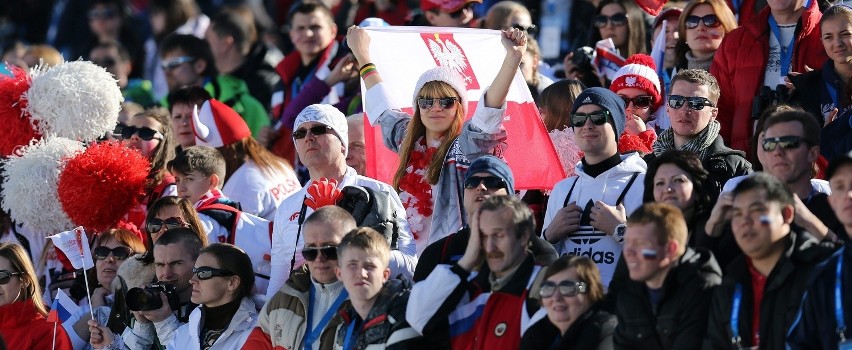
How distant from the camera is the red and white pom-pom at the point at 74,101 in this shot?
371 inches

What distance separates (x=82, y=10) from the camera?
1659 cm

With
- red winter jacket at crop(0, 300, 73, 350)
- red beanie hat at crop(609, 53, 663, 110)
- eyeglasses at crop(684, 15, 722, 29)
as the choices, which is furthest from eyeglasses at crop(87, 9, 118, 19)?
red beanie hat at crop(609, 53, 663, 110)

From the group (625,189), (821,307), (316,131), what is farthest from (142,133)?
(821,307)

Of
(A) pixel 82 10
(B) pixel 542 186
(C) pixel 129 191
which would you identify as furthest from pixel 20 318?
(A) pixel 82 10

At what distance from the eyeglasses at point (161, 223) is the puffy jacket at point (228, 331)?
32.2 inches

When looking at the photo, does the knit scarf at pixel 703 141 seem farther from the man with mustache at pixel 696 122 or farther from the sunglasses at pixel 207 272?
the sunglasses at pixel 207 272

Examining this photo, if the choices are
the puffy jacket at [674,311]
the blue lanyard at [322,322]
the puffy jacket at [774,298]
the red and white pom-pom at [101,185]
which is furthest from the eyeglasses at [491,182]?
the red and white pom-pom at [101,185]

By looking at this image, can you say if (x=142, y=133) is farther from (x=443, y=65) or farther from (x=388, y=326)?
(x=388, y=326)

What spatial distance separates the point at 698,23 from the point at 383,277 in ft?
11.0

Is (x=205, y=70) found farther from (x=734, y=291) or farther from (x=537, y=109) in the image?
(x=734, y=291)

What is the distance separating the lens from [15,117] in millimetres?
9531

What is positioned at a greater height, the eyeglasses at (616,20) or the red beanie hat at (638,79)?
the eyeglasses at (616,20)

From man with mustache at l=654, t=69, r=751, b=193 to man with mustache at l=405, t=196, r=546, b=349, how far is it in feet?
4.41

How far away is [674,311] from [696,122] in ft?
6.32
